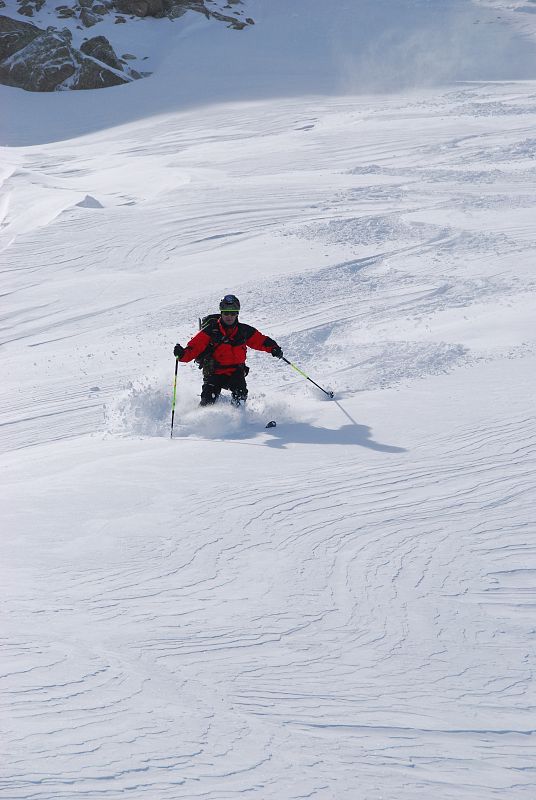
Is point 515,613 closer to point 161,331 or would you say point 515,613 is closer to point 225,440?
point 225,440

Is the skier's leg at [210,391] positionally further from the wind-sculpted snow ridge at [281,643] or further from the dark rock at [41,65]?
the dark rock at [41,65]

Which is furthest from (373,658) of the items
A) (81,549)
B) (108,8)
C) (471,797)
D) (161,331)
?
(108,8)

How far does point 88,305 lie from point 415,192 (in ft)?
23.0

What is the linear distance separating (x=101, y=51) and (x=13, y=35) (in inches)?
145

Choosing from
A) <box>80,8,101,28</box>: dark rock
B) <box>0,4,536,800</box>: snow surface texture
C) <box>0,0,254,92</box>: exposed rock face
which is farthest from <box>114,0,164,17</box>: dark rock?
<box>0,4,536,800</box>: snow surface texture

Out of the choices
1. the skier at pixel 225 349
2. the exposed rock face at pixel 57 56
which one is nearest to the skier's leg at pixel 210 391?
the skier at pixel 225 349

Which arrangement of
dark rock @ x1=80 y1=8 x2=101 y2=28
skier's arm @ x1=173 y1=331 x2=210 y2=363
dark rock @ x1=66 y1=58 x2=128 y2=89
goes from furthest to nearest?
1. dark rock @ x1=80 y1=8 x2=101 y2=28
2. dark rock @ x1=66 y1=58 x2=128 y2=89
3. skier's arm @ x1=173 y1=331 x2=210 y2=363

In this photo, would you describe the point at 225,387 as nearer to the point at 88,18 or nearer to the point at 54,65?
the point at 54,65

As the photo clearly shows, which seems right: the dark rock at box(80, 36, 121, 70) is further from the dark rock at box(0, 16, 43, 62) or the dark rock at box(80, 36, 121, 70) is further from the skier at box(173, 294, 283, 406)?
the skier at box(173, 294, 283, 406)

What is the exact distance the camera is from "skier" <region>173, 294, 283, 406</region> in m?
7.61

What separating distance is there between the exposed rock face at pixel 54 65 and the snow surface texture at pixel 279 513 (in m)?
16.5

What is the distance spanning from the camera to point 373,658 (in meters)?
3.98

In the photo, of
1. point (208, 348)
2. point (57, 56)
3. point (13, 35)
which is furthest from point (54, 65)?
point (208, 348)

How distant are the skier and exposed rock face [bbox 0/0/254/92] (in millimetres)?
23779
